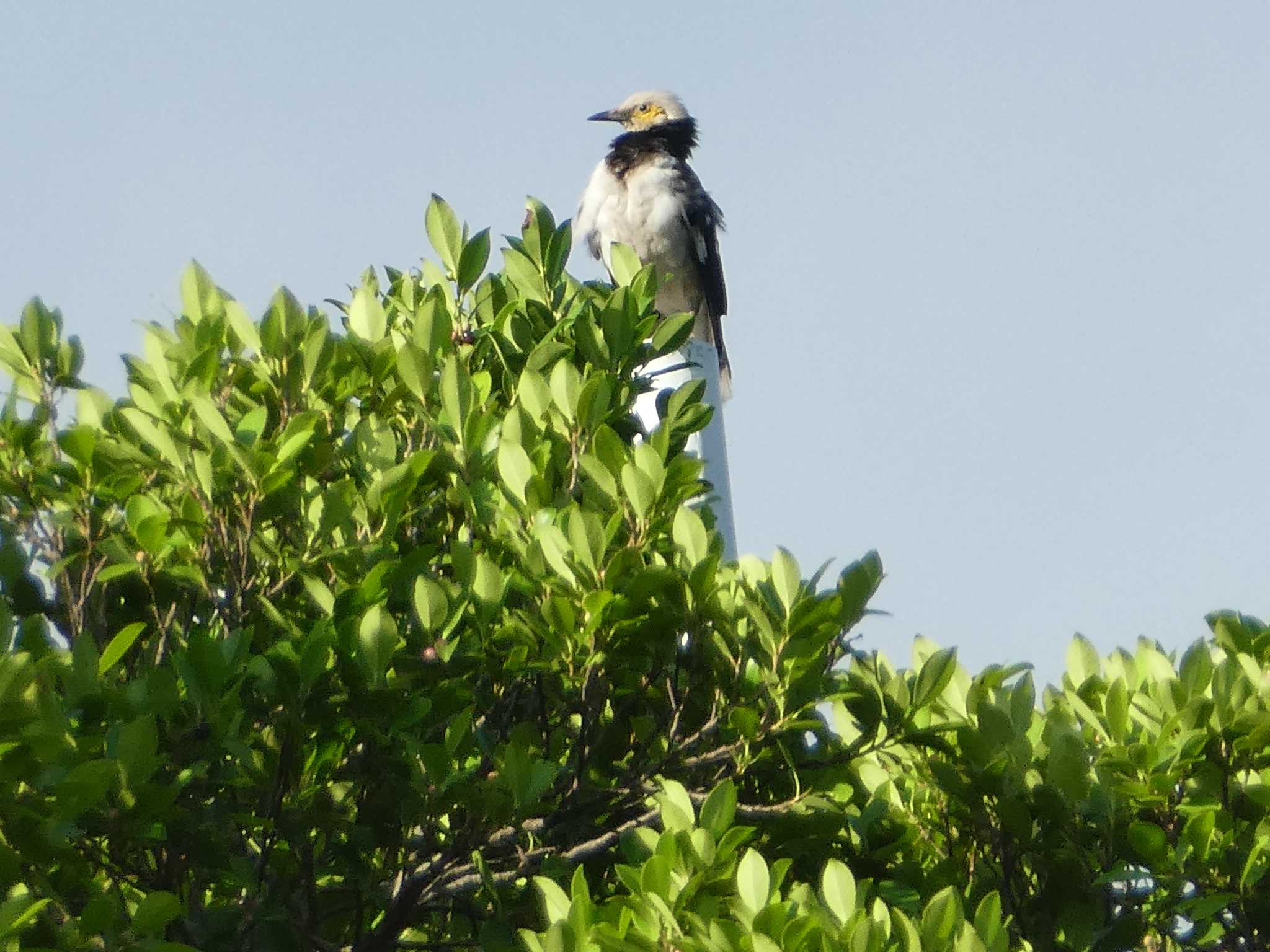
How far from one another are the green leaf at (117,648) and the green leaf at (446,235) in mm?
1323

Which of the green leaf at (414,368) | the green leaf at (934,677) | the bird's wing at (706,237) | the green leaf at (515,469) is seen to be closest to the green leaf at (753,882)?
the green leaf at (934,677)

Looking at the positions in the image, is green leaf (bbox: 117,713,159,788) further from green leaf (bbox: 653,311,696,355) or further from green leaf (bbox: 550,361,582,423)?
green leaf (bbox: 653,311,696,355)

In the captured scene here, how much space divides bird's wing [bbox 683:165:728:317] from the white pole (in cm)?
523

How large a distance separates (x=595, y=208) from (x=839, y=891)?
758 centimetres

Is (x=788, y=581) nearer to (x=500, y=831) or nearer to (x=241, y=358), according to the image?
(x=500, y=831)

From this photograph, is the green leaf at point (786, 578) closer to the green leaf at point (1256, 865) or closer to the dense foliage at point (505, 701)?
the dense foliage at point (505, 701)

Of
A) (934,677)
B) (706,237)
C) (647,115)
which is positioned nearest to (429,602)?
(934,677)

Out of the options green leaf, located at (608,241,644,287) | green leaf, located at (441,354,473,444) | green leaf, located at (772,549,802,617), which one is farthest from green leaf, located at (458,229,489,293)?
green leaf, located at (772,549,802,617)

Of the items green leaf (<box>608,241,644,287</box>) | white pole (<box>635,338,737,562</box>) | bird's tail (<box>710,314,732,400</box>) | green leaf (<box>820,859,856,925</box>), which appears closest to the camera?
green leaf (<box>820,859,856,925</box>)

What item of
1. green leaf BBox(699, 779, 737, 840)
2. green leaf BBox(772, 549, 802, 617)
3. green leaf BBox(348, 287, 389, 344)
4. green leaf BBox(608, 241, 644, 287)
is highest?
green leaf BBox(608, 241, 644, 287)

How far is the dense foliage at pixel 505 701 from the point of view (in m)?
2.83

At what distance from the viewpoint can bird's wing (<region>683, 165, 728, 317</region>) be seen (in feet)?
33.0

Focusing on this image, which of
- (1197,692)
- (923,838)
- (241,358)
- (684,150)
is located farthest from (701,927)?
(684,150)

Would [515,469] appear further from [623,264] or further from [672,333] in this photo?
[623,264]
